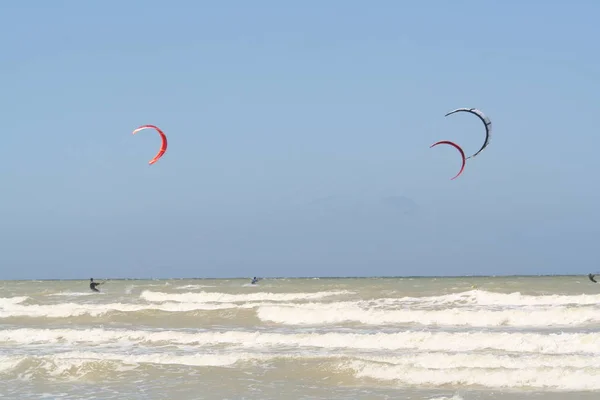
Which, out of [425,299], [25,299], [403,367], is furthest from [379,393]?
[25,299]

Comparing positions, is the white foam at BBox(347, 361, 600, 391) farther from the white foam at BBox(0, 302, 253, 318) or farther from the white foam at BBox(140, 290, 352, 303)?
the white foam at BBox(140, 290, 352, 303)

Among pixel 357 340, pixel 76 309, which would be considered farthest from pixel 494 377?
pixel 76 309

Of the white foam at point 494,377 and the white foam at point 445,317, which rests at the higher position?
the white foam at point 445,317

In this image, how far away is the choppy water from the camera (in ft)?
37.2

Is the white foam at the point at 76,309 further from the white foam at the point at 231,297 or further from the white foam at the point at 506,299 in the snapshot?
the white foam at the point at 506,299

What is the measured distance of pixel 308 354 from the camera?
14.2m

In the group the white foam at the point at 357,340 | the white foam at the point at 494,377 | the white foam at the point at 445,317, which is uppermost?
the white foam at the point at 445,317

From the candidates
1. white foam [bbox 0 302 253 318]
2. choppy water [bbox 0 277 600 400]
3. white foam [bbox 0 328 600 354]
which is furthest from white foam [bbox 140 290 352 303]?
white foam [bbox 0 328 600 354]

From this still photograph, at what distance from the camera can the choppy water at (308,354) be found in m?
11.3

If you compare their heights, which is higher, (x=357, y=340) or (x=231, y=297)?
(x=231, y=297)

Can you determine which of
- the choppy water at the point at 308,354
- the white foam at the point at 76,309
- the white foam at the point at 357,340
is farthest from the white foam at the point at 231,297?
the white foam at the point at 357,340

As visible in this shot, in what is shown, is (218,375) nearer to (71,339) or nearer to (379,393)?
(379,393)

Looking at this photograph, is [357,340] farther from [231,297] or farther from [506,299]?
[231,297]

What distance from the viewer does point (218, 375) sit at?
1256 centimetres
